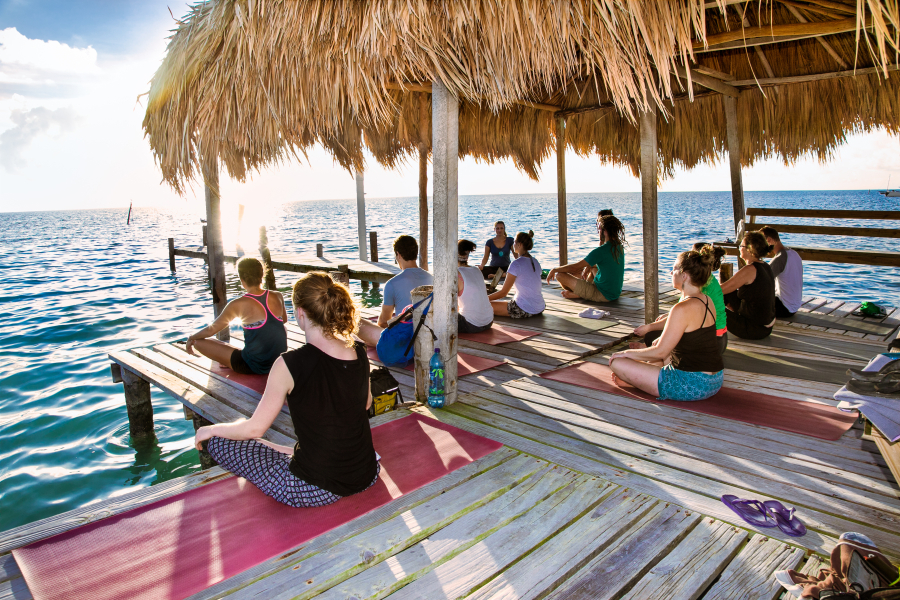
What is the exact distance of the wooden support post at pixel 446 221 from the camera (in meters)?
3.44

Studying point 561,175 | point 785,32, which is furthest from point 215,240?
point 785,32

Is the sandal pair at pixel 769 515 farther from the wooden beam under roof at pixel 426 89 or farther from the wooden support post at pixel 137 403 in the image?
the wooden support post at pixel 137 403

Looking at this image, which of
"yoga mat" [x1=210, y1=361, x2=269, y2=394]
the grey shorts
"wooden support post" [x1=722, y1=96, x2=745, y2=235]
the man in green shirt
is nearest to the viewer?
"yoga mat" [x1=210, y1=361, x2=269, y2=394]

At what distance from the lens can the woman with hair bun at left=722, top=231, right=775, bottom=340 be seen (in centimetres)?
487

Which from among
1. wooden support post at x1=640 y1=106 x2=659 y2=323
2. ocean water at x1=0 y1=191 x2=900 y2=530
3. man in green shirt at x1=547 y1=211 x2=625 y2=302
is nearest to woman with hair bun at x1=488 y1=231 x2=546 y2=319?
man in green shirt at x1=547 y1=211 x2=625 y2=302

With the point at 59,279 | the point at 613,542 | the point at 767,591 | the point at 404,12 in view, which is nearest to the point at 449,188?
the point at 404,12

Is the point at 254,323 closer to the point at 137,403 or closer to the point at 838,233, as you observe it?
the point at 137,403

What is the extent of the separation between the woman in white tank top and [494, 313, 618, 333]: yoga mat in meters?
0.55

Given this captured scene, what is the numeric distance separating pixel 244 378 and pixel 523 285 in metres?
3.17

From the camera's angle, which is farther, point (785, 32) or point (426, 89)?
point (426, 89)

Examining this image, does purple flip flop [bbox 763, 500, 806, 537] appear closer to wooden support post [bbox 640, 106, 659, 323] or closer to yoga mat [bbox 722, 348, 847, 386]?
yoga mat [bbox 722, 348, 847, 386]

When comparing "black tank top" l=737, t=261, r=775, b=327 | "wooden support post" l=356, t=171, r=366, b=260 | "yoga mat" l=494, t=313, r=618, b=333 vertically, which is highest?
"wooden support post" l=356, t=171, r=366, b=260

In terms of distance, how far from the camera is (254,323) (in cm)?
430

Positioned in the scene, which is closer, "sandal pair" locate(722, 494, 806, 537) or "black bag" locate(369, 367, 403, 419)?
"sandal pair" locate(722, 494, 806, 537)
